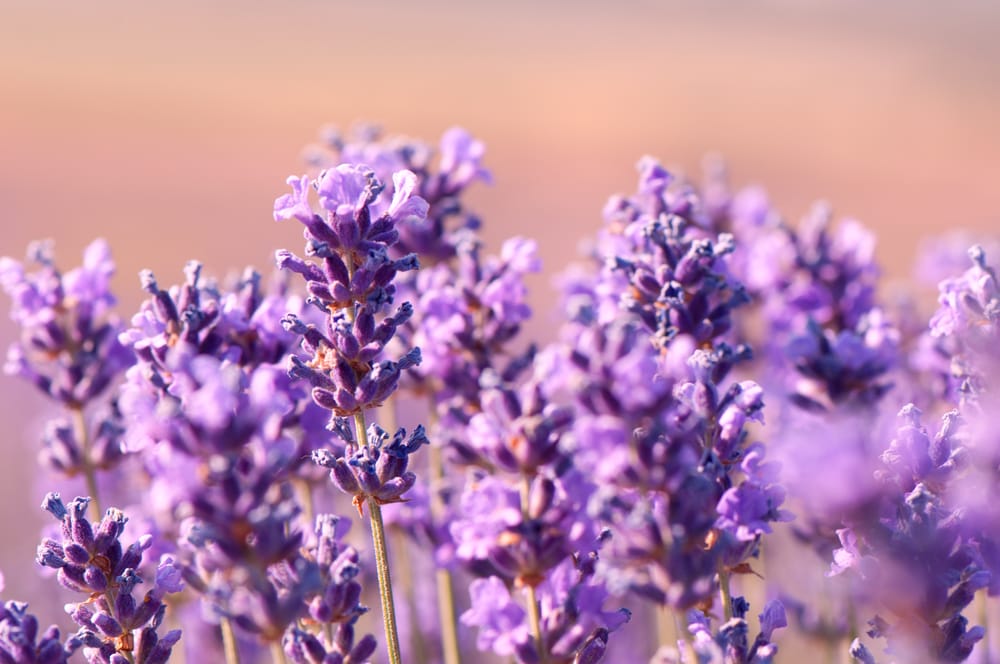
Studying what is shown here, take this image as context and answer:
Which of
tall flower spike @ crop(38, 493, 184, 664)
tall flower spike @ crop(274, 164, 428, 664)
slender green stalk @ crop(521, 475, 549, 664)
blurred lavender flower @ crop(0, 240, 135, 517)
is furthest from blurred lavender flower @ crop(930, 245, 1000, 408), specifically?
blurred lavender flower @ crop(0, 240, 135, 517)

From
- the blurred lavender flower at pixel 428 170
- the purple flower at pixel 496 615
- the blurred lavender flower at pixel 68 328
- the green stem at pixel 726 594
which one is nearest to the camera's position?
the purple flower at pixel 496 615

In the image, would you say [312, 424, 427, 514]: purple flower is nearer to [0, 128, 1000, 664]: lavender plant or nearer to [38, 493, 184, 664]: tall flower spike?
[0, 128, 1000, 664]: lavender plant

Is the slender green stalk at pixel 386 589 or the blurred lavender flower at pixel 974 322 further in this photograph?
the blurred lavender flower at pixel 974 322

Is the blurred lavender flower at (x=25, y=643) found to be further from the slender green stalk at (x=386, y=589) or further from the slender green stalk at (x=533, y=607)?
the slender green stalk at (x=533, y=607)

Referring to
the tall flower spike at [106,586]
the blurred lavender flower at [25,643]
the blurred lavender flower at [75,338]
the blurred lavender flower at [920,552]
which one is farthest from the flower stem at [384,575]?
the blurred lavender flower at [75,338]

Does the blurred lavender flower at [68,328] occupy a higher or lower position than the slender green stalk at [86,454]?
higher

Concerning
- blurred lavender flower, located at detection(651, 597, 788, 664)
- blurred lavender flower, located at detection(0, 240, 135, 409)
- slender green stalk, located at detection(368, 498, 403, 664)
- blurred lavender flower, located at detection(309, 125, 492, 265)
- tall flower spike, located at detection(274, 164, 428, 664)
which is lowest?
blurred lavender flower, located at detection(651, 597, 788, 664)

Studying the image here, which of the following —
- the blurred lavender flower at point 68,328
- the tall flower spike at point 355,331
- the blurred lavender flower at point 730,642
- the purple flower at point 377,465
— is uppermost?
the blurred lavender flower at point 68,328

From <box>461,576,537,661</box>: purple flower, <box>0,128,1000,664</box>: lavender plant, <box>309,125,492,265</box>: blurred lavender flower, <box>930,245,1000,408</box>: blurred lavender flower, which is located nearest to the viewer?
<box>0,128,1000,664</box>: lavender plant

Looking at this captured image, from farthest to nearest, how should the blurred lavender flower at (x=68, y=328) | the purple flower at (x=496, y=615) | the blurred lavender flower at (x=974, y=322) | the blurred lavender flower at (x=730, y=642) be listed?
the blurred lavender flower at (x=68, y=328) → the blurred lavender flower at (x=974, y=322) → the purple flower at (x=496, y=615) → the blurred lavender flower at (x=730, y=642)
